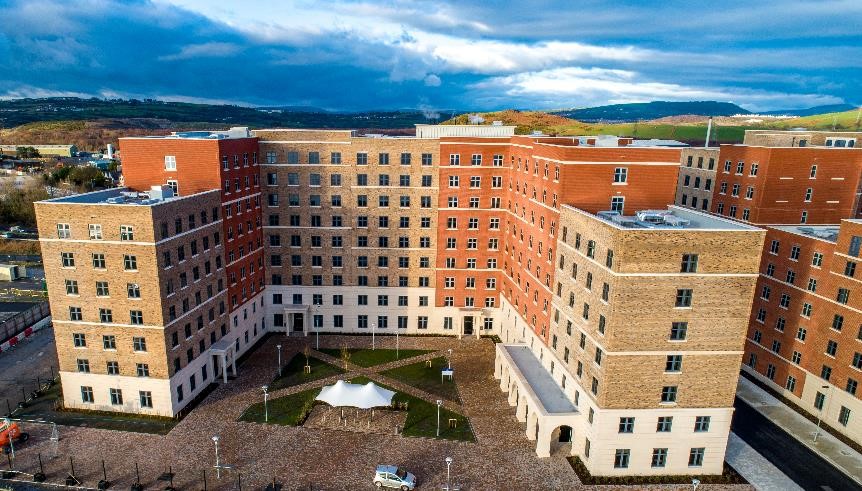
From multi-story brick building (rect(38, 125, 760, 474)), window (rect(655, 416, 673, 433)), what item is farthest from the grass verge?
window (rect(655, 416, 673, 433))

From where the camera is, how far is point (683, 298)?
39.3m

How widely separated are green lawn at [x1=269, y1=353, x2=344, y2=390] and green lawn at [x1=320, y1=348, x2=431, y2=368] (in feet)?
10.3

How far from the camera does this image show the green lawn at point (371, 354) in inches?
2576

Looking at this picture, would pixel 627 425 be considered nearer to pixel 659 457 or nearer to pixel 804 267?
pixel 659 457

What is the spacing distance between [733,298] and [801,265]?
70.8 feet

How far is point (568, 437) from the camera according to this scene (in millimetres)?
48500

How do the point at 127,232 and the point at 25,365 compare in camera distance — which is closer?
the point at 127,232

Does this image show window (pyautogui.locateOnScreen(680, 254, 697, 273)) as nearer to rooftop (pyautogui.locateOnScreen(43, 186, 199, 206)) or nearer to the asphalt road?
the asphalt road

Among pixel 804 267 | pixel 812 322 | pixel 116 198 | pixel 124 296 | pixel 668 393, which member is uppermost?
pixel 116 198

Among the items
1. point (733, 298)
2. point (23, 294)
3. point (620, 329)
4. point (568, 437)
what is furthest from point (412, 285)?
point (23, 294)

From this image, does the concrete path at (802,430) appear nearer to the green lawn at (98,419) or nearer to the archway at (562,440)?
the archway at (562,440)

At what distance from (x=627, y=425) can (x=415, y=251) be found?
129ft

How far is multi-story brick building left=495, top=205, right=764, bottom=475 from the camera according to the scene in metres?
A: 38.4

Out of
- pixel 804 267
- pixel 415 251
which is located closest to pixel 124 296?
pixel 415 251
